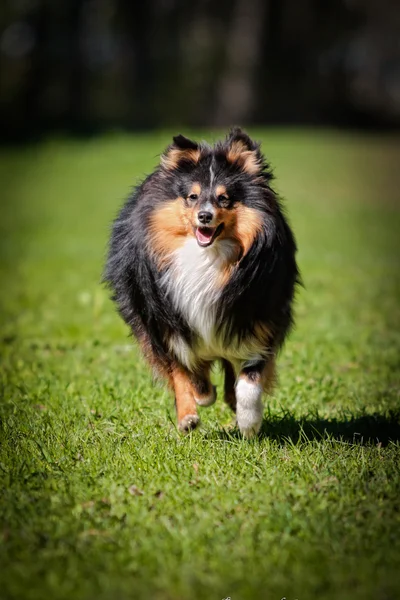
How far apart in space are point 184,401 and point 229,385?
0.65m

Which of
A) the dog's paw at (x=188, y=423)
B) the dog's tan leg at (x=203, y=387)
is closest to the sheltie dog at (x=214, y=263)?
the dog's paw at (x=188, y=423)

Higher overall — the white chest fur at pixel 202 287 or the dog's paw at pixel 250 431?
the white chest fur at pixel 202 287

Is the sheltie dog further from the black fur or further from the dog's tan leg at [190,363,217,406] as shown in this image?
the dog's tan leg at [190,363,217,406]

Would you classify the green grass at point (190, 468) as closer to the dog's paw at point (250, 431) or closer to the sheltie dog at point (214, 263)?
the dog's paw at point (250, 431)

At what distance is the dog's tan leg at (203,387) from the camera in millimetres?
5473

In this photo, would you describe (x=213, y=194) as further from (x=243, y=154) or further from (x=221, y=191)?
(x=243, y=154)

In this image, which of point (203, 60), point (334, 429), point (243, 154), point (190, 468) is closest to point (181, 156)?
point (243, 154)

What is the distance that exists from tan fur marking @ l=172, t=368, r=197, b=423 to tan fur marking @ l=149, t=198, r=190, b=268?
748 mm

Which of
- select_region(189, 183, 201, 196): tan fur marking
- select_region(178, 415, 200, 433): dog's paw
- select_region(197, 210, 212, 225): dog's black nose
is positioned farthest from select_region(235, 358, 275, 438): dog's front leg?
select_region(189, 183, 201, 196): tan fur marking

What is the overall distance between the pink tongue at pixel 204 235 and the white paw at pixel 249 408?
913 mm

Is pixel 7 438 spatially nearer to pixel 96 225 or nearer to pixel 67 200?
pixel 96 225

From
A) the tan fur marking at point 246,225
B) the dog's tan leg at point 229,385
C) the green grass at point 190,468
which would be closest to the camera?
the green grass at point 190,468

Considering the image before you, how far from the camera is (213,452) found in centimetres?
492

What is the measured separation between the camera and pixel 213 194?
16.2 ft
